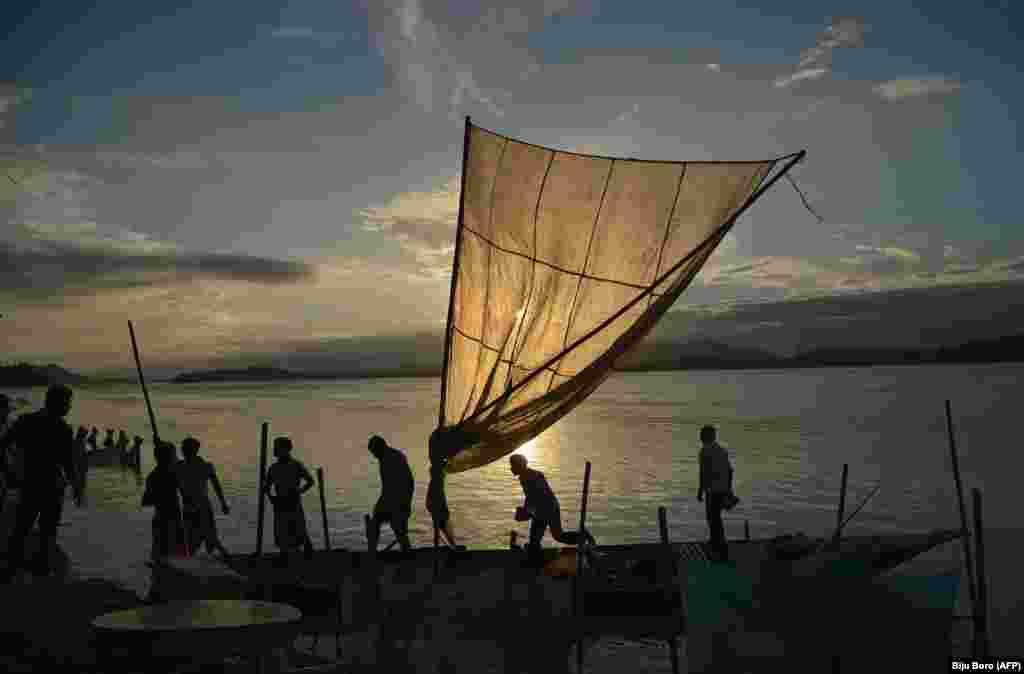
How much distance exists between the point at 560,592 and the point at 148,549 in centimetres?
1682

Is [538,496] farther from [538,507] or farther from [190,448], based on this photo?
[190,448]

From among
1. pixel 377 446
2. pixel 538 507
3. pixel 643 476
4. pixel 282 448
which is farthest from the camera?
pixel 643 476

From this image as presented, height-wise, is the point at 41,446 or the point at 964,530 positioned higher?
the point at 41,446

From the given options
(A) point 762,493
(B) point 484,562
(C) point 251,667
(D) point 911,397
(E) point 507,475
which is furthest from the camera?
(D) point 911,397

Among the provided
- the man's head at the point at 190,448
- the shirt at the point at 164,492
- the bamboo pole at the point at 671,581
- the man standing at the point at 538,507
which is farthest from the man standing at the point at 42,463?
the bamboo pole at the point at 671,581

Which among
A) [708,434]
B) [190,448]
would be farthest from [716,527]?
[190,448]

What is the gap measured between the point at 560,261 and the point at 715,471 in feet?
15.4

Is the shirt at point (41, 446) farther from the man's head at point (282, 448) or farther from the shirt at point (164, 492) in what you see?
the man's head at point (282, 448)

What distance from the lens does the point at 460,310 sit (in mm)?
12703

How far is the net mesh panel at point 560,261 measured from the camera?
39.8 feet

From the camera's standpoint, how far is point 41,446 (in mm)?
10969

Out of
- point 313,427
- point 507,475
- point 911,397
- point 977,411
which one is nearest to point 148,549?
point 507,475

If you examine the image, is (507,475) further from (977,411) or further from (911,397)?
(911,397)

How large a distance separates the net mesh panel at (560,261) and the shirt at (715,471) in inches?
118
